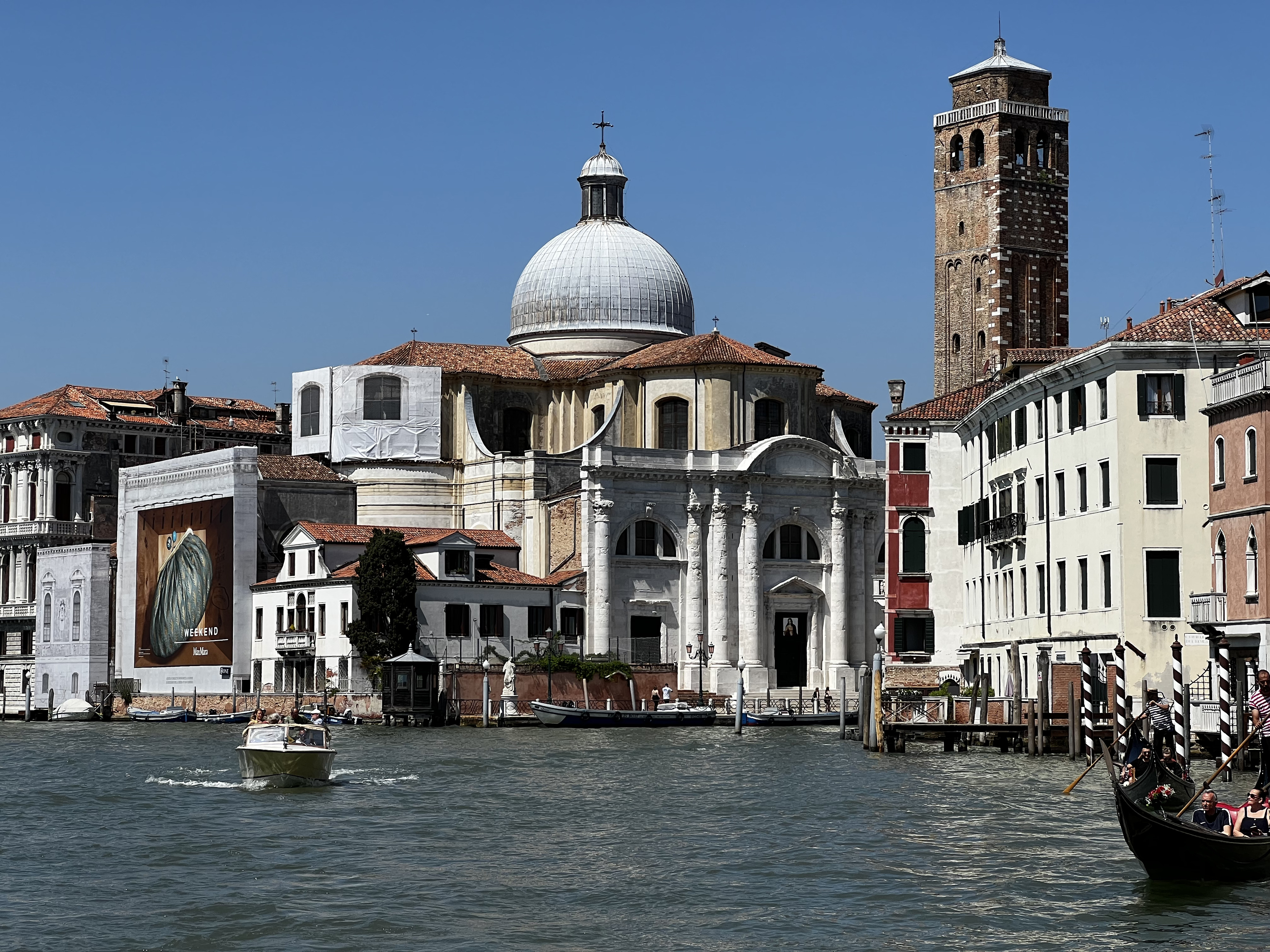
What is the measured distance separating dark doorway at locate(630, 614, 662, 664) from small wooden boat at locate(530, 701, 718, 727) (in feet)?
24.7

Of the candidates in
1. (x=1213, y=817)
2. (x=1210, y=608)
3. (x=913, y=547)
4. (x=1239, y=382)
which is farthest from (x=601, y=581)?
(x=1213, y=817)

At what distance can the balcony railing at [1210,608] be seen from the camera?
→ 35.1m

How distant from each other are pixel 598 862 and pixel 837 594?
145 feet

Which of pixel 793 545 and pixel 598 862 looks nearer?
pixel 598 862

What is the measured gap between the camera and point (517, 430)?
73125 millimetres

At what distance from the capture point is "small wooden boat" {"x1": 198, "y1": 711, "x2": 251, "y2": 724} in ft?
203

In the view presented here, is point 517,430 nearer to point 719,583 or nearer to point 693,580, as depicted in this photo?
point 693,580

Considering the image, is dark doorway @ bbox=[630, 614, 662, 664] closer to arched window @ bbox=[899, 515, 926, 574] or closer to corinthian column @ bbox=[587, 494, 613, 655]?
corinthian column @ bbox=[587, 494, 613, 655]

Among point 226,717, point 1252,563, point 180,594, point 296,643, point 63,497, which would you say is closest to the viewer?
point 1252,563

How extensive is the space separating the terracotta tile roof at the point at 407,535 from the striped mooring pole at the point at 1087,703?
2750cm

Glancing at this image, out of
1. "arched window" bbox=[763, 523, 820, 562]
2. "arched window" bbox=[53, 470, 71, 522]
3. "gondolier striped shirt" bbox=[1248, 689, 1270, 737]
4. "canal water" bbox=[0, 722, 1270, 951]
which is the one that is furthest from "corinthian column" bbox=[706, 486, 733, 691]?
"gondolier striped shirt" bbox=[1248, 689, 1270, 737]

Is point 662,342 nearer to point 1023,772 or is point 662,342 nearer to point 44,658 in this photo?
point 44,658

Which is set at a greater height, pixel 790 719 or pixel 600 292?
pixel 600 292

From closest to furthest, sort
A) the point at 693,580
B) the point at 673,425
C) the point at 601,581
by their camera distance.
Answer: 1. the point at 601,581
2. the point at 693,580
3. the point at 673,425
